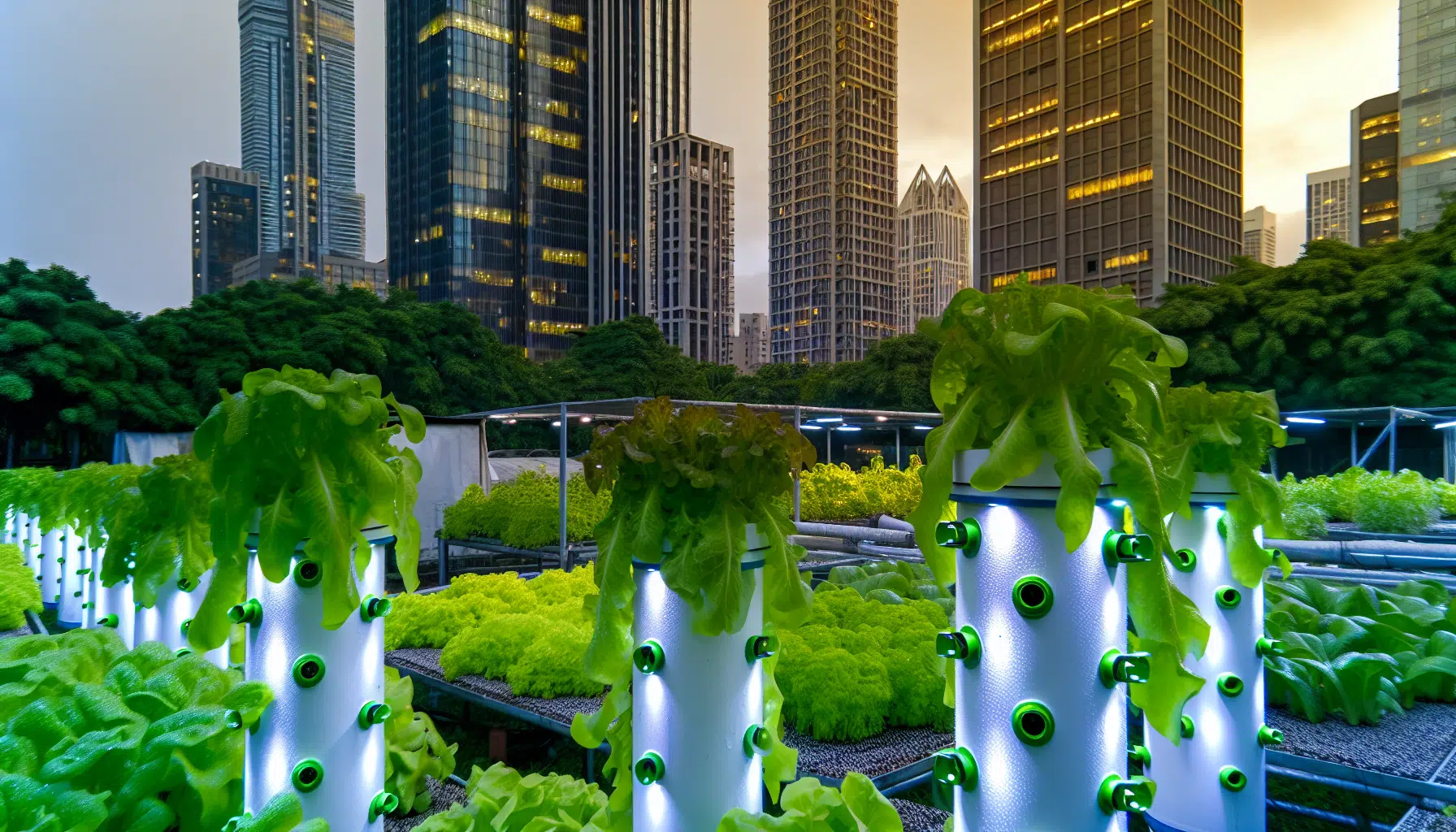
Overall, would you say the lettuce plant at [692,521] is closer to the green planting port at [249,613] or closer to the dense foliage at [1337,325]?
the green planting port at [249,613]

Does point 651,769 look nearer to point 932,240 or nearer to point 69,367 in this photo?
point 69,367

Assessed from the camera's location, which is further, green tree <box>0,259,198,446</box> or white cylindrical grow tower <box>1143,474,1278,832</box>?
green tree <box>0,259,198,446</box>

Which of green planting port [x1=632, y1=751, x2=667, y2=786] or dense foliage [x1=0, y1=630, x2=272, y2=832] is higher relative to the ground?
dense foliage [x1=0, y1=630, x2=272, y2=832]

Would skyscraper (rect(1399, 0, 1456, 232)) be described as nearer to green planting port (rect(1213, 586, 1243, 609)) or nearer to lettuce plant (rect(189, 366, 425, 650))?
green planting port (rect(1213, 586, 1243, 609))

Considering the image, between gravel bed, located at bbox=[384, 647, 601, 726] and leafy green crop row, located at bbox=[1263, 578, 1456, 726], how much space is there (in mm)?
2706

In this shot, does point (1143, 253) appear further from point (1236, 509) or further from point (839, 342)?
point (1236, 509)

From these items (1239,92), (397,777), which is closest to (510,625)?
(397,777)

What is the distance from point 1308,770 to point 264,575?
312cm

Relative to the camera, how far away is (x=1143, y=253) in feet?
195

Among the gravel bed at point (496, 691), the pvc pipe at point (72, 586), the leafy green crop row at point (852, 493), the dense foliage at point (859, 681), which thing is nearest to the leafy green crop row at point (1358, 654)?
the dense foliage at point (859, 681)

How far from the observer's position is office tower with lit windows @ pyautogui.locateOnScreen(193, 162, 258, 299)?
132 metres

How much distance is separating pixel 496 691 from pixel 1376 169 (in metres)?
76.5

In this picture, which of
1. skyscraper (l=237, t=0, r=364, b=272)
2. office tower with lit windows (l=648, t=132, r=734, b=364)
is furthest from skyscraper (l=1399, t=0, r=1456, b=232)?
skyscraper (l=237, t=0, r=364, b=272)

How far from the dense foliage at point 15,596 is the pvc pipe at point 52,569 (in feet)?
1.80
